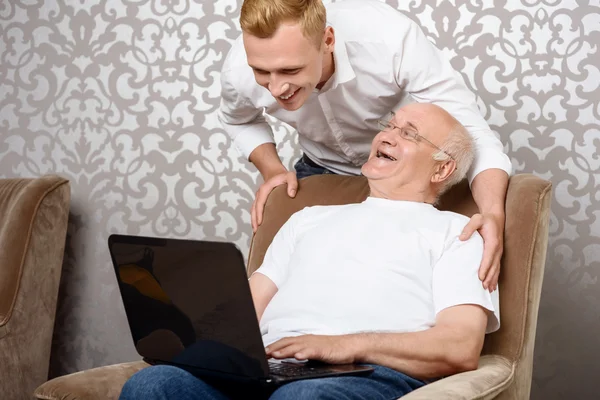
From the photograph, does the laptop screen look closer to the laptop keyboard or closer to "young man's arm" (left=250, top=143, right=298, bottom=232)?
the laptop keyboard

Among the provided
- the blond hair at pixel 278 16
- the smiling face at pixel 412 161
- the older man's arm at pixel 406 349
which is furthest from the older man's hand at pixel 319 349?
the blond hair at pixel 278 16

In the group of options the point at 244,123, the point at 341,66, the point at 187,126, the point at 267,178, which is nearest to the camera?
the point at 341,66

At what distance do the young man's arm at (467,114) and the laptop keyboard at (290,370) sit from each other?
0.45 meters

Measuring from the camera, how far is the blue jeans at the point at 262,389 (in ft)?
4.22

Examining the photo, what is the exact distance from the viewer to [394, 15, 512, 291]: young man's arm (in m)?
1.67

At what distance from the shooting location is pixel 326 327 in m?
1.55

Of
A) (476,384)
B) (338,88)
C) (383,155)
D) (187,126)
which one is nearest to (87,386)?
(476,384)

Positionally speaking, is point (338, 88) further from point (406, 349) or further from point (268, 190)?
point (406, 349)

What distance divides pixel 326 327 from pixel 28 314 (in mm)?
1393

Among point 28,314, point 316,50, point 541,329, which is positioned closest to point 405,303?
point 316,50

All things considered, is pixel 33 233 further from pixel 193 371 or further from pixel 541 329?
pixel 541 329

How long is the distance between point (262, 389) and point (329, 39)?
0.89 m

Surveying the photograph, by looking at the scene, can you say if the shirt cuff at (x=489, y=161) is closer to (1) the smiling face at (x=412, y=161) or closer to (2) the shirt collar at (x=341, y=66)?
(1) the smiling face at (x=412, y=161)

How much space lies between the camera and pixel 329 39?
6.18 ft
